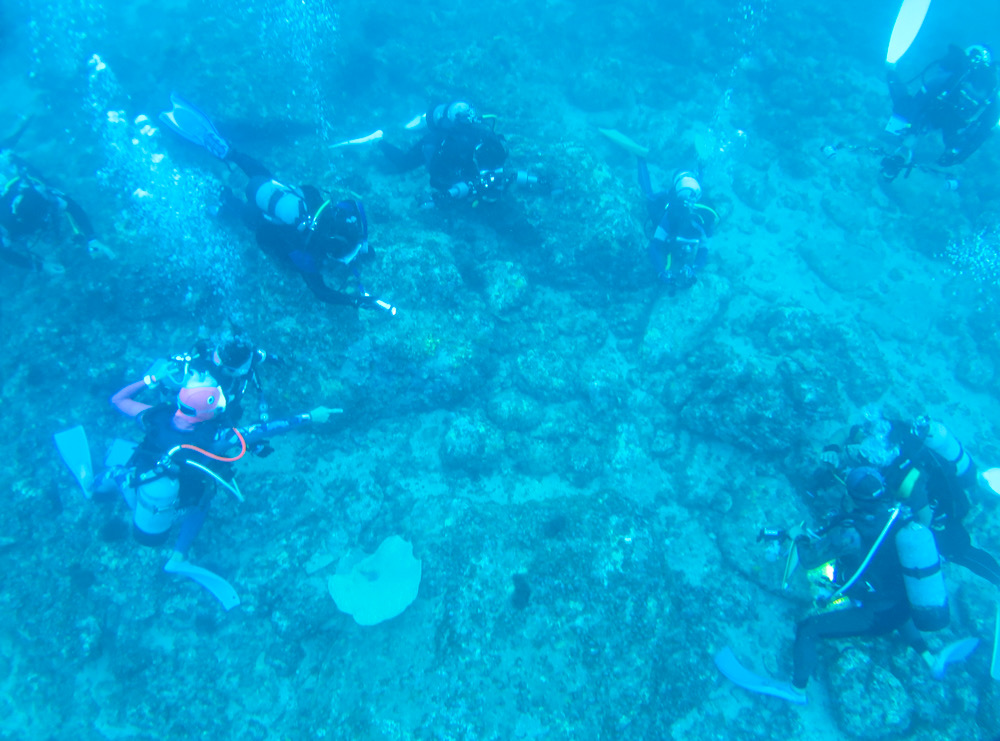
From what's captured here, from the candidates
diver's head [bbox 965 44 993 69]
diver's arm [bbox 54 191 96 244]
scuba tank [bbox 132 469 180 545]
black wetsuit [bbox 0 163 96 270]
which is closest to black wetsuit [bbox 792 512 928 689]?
scuba tank [bbox 132 469 180 545]

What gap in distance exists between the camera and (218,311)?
6457 millimetres

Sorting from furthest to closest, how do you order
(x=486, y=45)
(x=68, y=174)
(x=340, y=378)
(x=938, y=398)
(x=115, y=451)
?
1. (x=486, y=45)
2. (x=68, y=174)
3. (x=938, y=398)
4. (x=340, y=378)
5. (x=115, y=451)

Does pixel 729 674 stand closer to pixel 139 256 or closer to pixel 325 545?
pixel 325 545

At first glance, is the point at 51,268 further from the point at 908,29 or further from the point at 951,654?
the point at 908,29

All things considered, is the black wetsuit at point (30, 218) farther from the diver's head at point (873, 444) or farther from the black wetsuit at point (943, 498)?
the black wetsuit at point (943, 498)

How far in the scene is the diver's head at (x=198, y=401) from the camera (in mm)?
4352

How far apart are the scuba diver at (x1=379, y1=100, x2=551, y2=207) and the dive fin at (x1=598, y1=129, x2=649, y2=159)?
421 centimetres

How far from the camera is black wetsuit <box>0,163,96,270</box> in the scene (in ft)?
20.8

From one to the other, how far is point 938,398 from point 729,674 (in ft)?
21.5

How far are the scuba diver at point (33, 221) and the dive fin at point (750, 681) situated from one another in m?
9.72

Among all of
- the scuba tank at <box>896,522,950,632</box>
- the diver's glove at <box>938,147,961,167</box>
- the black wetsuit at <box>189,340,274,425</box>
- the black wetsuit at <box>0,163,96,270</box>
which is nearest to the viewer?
the scuba tank at <box>896,522,950,632</box>

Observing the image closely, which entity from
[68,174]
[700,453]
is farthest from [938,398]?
[68,174]

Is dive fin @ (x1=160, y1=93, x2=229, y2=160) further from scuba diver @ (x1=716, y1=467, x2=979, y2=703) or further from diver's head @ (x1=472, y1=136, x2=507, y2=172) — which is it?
Result: scuba diver @ (x1=716, y1=467, x2=979, y2=703)

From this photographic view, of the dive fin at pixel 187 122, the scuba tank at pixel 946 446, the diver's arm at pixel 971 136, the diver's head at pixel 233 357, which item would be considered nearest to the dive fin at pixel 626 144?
the diver's arm at pixel 971 136
